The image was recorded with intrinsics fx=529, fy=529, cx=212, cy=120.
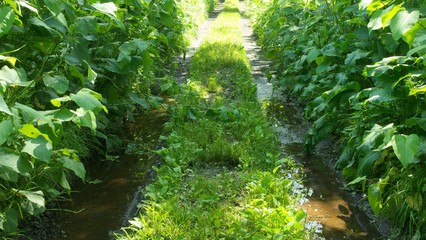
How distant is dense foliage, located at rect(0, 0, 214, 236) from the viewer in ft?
8.14

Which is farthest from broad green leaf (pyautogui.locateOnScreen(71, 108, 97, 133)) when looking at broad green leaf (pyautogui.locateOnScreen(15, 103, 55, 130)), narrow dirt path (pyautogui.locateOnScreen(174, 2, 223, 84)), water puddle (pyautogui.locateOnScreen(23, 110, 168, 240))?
narrow dirt path (pyautogui.locateOnScreen(174, 2, 223, 84))

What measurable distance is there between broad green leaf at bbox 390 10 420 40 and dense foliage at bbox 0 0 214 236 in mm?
1572

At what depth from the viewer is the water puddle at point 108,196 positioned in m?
3.48

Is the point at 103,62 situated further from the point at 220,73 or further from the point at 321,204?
the point at 220,73

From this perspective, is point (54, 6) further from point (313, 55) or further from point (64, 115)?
point (313, 55)

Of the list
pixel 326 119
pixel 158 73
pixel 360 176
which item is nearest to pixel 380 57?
pixel 326 119

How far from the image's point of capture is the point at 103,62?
4336 mm

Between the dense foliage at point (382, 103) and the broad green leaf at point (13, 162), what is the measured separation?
185cm

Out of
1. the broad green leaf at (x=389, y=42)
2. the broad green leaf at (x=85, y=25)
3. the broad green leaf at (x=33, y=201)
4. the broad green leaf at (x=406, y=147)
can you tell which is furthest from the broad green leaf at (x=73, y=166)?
the broad green leaf at (x=389, y=42)

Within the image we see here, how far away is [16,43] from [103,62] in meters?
0.97

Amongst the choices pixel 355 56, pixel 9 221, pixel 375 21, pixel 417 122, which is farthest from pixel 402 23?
pixel 9 221

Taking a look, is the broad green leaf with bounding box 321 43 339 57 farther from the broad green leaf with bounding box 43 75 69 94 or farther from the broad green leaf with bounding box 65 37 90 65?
the broad green leaf with bounding box 43 75 69 94

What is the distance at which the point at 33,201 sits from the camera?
272cm

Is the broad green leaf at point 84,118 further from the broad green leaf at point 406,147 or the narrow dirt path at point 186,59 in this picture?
the narrow dirt path at point 186,59
